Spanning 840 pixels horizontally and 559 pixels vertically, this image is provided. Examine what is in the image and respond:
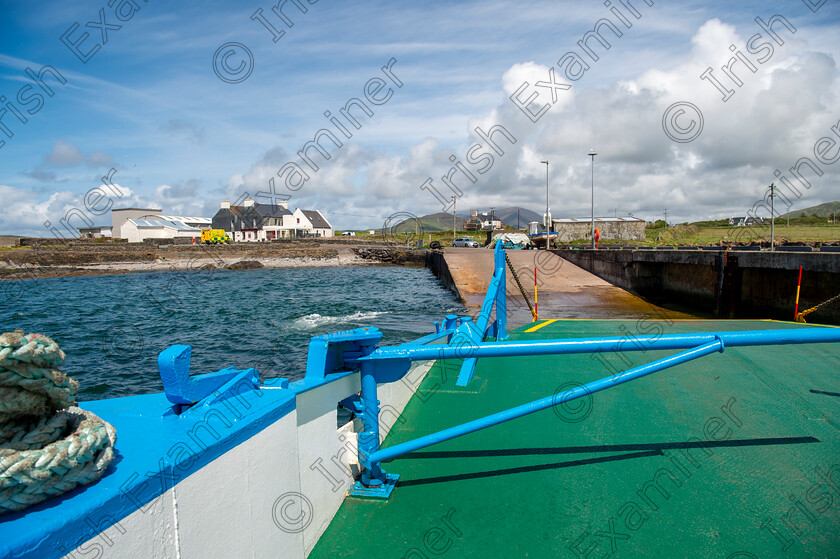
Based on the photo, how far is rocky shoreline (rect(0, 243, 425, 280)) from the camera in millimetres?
49884

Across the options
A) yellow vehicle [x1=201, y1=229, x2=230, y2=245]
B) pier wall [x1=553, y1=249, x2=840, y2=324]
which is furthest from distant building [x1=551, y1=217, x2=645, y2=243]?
yellow vehicle [x1=201, y1=229, x2=230, y2=245]

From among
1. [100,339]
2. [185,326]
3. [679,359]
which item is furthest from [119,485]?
[185,326]

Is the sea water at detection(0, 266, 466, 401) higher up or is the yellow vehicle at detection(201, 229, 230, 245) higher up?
the yellow vehicle at detection(201, 229, 230, 245)

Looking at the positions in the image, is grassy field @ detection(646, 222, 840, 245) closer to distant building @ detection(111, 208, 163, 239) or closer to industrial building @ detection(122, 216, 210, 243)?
industrial building @ detection(122, 216, 210, 243)

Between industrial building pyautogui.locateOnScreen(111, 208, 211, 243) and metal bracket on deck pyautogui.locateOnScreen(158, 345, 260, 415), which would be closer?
metal bracket on deck pyautogui.locateOnScreen(158, 345, 260, 415)

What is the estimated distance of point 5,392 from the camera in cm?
132

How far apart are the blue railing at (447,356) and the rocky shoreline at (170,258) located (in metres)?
50.9

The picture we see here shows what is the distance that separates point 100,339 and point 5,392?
1803 cm

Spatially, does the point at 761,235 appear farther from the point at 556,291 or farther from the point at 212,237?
the point at 212,237

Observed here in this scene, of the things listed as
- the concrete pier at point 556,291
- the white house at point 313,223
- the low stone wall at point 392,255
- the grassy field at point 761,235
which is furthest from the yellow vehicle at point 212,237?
the grassy field at point 761,235

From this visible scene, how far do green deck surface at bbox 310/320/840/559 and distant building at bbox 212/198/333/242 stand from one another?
83737 millimetres

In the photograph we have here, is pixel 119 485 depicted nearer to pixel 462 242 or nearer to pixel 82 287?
pixel 82 287

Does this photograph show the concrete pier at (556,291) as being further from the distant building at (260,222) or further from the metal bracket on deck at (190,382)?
the distant building at (260,222)

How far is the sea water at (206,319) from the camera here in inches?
487
